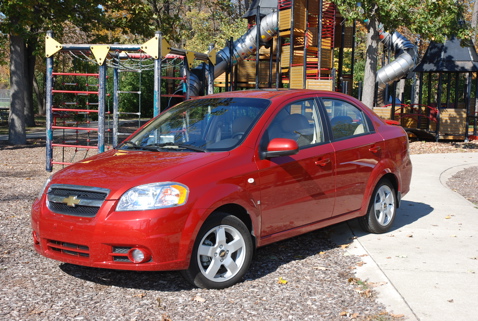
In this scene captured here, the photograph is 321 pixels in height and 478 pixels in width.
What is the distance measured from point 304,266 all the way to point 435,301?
4.72 feet

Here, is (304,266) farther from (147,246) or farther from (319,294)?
(147,246)

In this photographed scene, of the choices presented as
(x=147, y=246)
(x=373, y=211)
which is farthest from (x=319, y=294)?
(x=373, y=211)

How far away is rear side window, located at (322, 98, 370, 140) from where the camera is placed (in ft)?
22.0

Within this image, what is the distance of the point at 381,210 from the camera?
7.41 metres

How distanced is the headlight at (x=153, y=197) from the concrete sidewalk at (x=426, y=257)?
1845mm

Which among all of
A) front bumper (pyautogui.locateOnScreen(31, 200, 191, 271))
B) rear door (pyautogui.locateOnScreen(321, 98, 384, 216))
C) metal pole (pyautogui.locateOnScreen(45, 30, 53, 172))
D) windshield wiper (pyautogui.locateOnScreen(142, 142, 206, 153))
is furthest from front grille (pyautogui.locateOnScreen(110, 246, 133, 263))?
metal pole (pyautogui.locateOnScreen(45, 30, 53, 172))

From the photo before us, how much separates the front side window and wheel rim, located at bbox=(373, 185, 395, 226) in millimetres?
1362

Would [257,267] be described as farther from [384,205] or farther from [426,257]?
[384,205]

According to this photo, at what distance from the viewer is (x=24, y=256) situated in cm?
623

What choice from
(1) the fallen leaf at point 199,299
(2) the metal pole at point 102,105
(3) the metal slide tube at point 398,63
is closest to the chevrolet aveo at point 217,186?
(1) the fallen leaf at point 199,299

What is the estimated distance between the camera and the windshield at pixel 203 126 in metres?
5.77

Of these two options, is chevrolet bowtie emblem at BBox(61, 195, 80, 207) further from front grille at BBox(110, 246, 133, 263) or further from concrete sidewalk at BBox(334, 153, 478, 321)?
concrete sidewalk at BBox(334, 153, 478, 321)

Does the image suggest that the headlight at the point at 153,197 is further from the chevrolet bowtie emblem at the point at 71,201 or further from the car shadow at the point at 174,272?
the car shadow at the point at 174,272

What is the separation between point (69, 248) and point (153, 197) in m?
0.85
